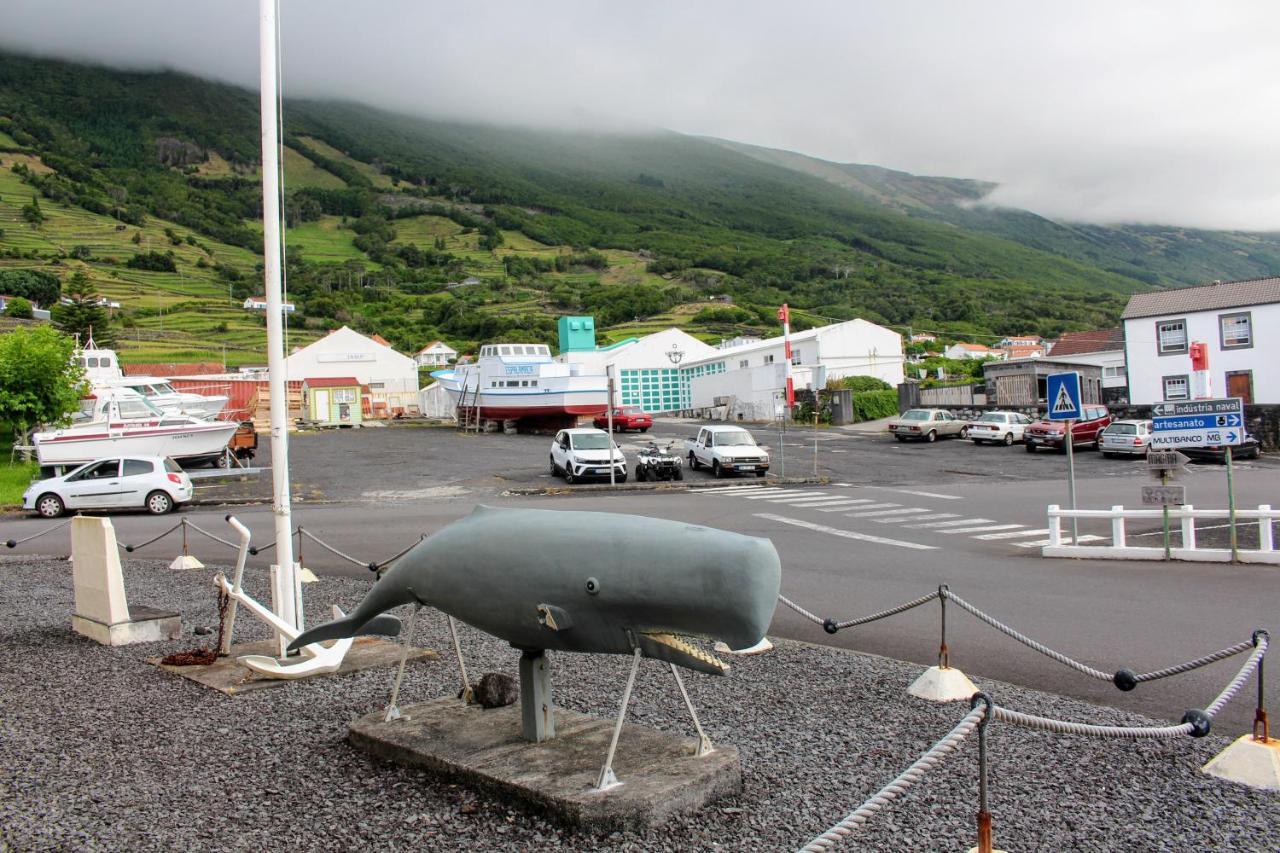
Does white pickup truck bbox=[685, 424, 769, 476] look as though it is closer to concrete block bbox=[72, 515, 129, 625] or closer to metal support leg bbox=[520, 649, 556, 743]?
concrete block bbox=[72, 515, 129, 625]

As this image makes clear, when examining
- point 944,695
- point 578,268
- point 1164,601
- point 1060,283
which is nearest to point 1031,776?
point 944,695

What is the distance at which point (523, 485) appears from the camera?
2784 centimetres

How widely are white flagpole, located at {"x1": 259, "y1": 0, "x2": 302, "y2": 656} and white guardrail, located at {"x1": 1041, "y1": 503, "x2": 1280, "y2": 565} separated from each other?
457 inches

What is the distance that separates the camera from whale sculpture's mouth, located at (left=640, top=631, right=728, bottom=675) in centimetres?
439

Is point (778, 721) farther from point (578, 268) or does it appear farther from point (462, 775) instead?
point (578, 268)

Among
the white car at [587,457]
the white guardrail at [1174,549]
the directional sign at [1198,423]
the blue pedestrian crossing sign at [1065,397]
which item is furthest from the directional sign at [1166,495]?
the white car at [587,457]

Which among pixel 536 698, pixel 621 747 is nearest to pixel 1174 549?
pixel 621 747

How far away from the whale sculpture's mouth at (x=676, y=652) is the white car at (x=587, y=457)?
23.0m

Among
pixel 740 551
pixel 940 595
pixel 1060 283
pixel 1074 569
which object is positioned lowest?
pixel 1074 569

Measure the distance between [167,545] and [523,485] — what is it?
11785mm

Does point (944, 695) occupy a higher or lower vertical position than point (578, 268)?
lower

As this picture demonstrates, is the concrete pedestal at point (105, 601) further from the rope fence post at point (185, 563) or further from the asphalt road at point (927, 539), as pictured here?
the rope fence post at point (185, 563)

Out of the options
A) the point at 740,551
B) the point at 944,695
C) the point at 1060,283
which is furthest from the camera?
the point at 1060,283

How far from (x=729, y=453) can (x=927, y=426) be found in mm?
16516
